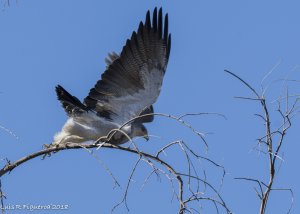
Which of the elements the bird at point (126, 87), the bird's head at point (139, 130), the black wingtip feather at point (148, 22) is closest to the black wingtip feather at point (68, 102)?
the bird at point (126, 87)

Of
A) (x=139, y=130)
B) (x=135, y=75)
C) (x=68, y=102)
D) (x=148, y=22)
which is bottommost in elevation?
(x=68, y=102)

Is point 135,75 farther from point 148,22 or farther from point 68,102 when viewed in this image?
point 68,102

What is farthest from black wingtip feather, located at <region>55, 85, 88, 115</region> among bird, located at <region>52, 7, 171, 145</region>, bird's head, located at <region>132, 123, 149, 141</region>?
bird's head, located at <region>132, 123, 149, 141</region>

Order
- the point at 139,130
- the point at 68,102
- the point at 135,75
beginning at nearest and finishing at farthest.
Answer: the point at 68,102 < the point at 135,75 < the point at 139,130

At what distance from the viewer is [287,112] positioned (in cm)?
372

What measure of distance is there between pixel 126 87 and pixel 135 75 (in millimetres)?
179

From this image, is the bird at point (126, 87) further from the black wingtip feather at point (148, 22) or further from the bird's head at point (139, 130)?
the bird's head at point (139, 130)

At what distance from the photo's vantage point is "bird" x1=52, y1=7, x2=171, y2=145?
785 cm

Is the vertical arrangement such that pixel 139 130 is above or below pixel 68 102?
above

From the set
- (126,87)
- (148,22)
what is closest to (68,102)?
(126,87)

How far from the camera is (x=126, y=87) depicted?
8000 mm

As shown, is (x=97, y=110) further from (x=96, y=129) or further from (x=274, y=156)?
(x=274, y=156)

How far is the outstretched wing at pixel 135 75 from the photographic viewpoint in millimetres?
7895

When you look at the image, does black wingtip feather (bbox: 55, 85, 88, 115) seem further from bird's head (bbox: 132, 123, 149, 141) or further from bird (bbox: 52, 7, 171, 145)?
bird's head (bbox: 132, 123, 149, 141)
